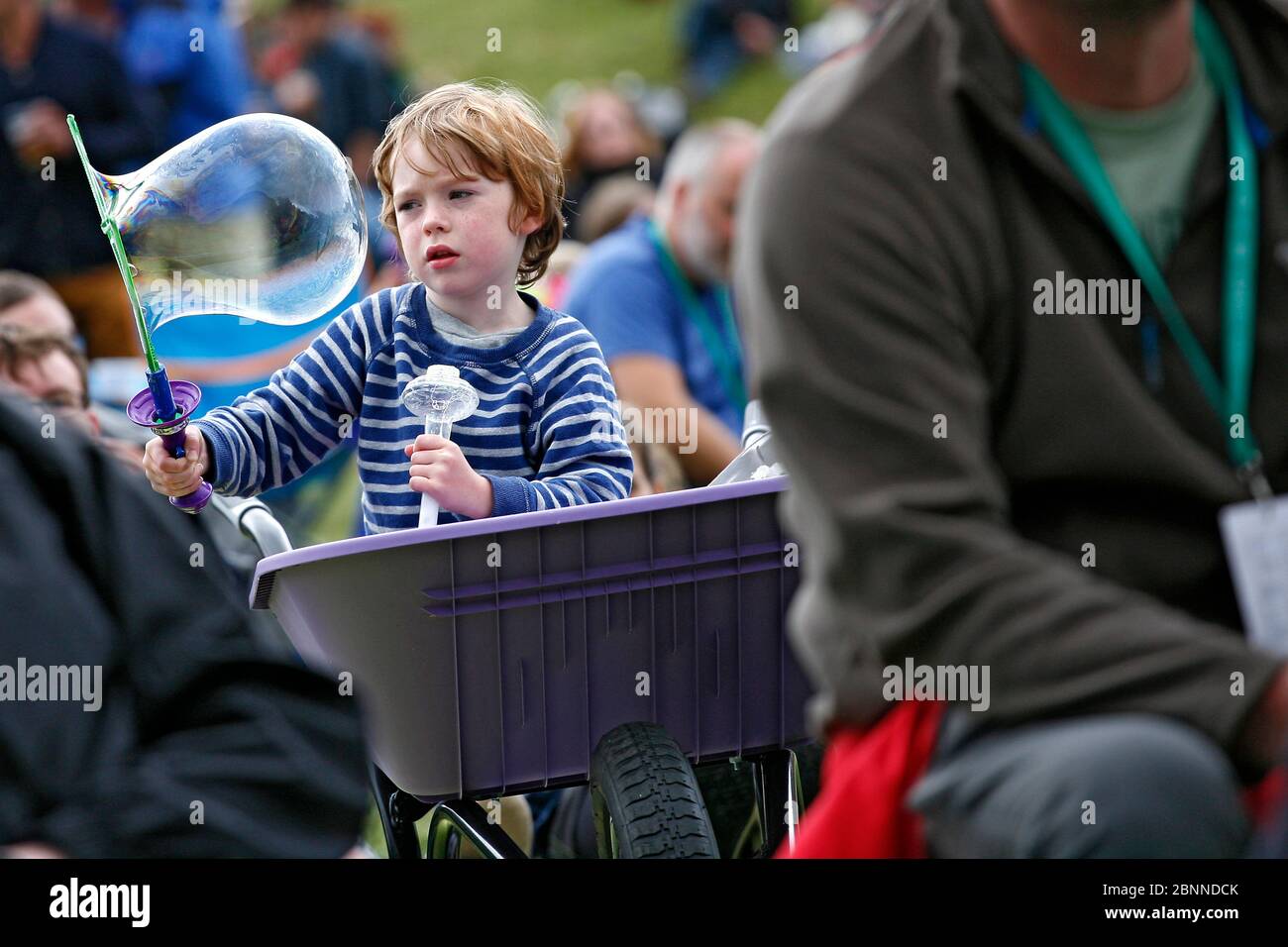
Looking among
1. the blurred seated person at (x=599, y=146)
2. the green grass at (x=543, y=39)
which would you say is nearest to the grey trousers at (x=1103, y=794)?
the blurred seated person at (x=599, y=146)

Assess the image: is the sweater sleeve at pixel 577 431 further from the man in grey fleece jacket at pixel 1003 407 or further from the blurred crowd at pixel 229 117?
the man in grey fleece jacket at pixel 1003 407

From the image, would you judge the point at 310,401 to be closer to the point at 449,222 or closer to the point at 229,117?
the point at 449,222

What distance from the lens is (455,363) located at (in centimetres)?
260

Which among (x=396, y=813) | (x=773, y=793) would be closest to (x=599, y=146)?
(x=773, y=793)

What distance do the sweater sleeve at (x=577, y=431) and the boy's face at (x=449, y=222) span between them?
0.16 meters

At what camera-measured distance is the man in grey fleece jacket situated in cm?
162

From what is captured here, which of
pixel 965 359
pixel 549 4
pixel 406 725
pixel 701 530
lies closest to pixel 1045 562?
pixel 965 359

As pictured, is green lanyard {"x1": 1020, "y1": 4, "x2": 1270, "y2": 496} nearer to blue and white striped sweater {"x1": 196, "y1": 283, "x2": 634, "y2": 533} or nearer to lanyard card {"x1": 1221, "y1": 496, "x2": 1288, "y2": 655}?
lanyard card {"x1": 1221, "y1": 496, "x2": 1288, "y2": 655}

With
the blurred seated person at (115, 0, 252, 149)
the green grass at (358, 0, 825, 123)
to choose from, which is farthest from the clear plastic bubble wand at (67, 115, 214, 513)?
the green grass at (358, 0, 825, 123)

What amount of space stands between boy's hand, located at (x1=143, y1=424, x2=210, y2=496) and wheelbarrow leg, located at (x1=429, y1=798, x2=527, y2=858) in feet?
1.83

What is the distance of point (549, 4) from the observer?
586 inches

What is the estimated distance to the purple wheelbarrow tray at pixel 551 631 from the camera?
2271 mm

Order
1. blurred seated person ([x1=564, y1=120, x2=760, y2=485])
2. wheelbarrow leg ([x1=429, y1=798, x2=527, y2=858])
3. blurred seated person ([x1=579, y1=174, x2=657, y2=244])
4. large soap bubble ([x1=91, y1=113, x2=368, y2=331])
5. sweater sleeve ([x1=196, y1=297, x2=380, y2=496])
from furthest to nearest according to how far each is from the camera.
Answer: blurred seated person ([x1=579, y1=174, x2=657, y2=244]), blurred seated person ([x1=564, y1=120, x2=760, y2=485]), sweater sleeve ([x1=196, y1=297, x2=380, y2=496]), large soap bubble ([x1=91, y1=113, x2=368, y2=331]), wheelbarrow leg ([x1=429, y1=798, x2=527, y2=858])
